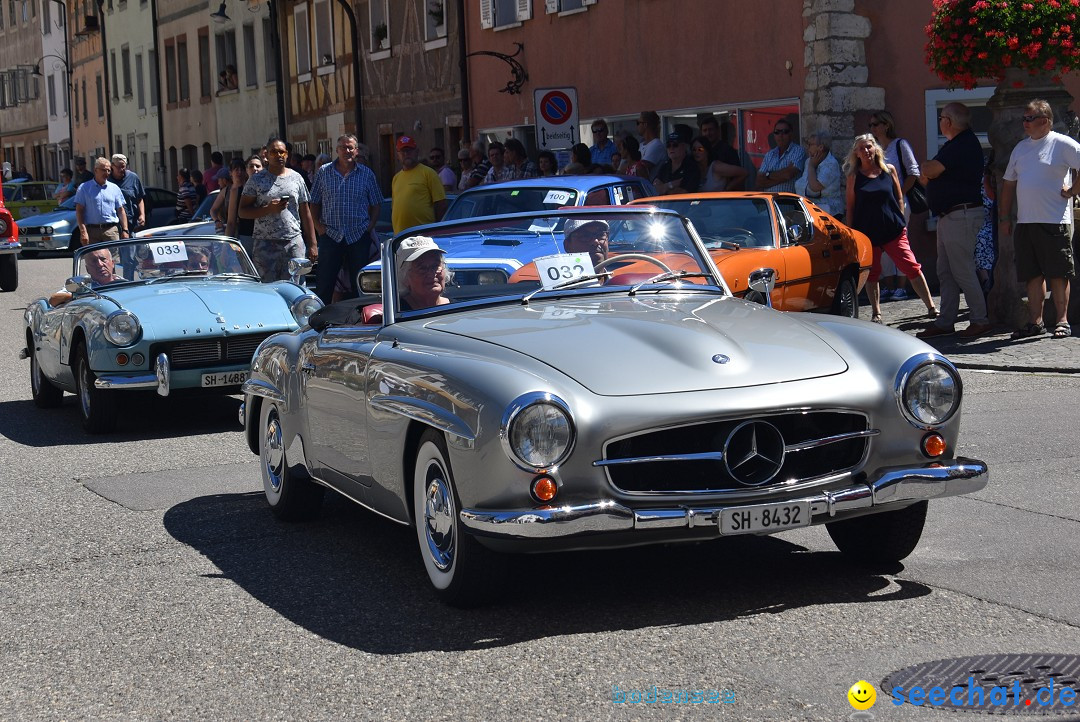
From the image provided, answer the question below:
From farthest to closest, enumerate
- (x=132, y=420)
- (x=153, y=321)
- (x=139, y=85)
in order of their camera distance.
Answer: (x=139, y=85) → (x=132, y=420) → (x=153, y=321)

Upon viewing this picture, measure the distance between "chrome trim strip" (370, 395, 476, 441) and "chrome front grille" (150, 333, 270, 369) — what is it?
5049mm

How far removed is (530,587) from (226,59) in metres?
44.4

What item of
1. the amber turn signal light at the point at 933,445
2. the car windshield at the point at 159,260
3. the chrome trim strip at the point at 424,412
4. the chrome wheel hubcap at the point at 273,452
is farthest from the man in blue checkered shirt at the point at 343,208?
the amber turn signal light at the point at 933,445

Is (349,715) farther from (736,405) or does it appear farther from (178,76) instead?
(178,76)

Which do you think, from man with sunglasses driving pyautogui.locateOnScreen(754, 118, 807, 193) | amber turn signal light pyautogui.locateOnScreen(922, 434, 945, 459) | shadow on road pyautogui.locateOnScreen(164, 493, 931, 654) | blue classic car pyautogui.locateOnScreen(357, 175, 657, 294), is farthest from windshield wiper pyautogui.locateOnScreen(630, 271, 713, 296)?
man with sunglasses driving pyautogui.locateOnScreen(754, 118, 807, 193)

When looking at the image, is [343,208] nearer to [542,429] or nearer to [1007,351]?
[1007,351]

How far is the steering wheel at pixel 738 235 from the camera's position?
43.8 ft

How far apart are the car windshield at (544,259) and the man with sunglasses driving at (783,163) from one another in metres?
10.2

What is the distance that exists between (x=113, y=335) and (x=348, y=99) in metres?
27.2

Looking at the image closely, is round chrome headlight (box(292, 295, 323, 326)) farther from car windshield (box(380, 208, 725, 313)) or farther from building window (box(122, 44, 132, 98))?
building window (box(122, 44, 132, 98))

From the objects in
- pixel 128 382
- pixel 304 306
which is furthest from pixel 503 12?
pixel 128 382

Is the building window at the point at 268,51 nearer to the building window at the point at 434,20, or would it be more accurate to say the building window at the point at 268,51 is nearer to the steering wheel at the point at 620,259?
A: the building window at the point at 434,20

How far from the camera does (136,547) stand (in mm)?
7273

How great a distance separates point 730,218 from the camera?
13.6m
